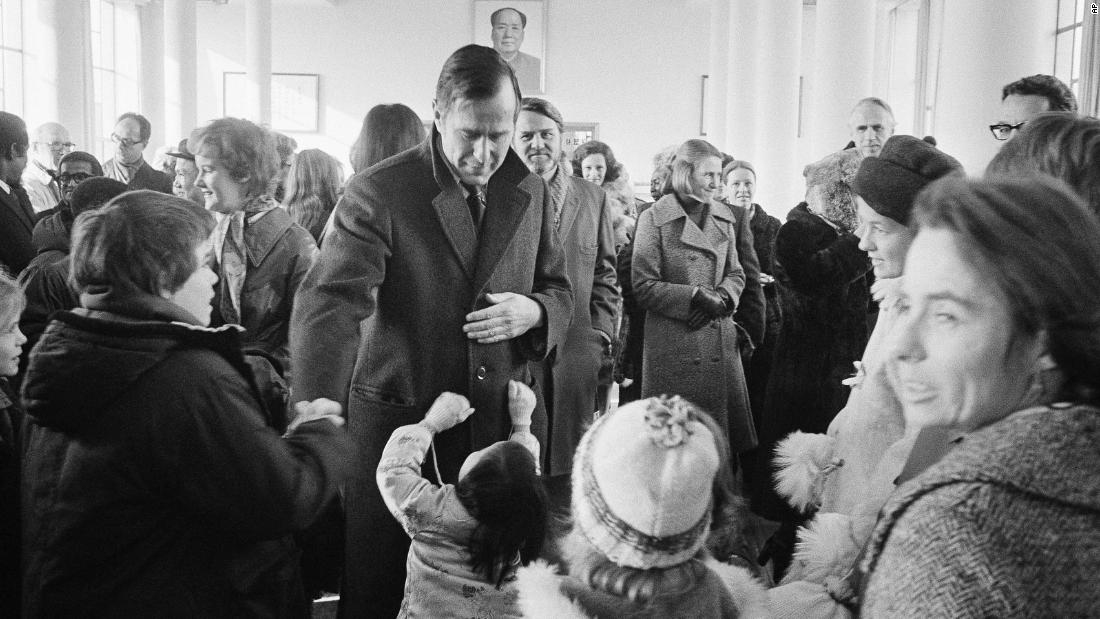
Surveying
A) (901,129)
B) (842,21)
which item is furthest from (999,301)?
(901,129)

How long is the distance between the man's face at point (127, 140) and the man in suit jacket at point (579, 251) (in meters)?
4.53

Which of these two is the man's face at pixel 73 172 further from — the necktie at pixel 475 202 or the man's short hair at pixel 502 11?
the man's short hair at pixel 502 11

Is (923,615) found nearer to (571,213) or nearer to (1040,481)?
(1040,481)

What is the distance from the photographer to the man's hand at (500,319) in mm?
2461

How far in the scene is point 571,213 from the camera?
3.62 metres

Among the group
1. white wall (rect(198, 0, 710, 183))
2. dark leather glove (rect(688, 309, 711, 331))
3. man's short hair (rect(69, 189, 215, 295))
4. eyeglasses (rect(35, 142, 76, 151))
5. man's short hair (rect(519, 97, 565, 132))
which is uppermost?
white wall (rect(198, 0, 710, 183))

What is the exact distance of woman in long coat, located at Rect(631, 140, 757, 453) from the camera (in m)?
4.51

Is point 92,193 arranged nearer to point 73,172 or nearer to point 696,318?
point 73,172

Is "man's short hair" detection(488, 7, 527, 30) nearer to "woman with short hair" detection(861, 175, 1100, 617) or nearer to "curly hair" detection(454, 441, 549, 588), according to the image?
"curly hair" detection(454, 441, 549, 588)

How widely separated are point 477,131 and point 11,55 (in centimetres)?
1419

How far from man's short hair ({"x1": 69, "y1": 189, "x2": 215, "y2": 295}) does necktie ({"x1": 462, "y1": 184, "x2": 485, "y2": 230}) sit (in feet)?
2.61

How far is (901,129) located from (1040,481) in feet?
57.9

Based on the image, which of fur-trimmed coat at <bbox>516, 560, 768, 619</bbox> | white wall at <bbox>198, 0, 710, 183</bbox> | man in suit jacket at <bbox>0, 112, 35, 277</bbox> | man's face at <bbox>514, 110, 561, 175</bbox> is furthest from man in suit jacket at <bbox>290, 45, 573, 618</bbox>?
white wall at <bbox>198, 0, 710, 183</bbox>

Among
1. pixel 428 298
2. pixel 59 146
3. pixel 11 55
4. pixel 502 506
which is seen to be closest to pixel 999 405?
pixel 502 506
